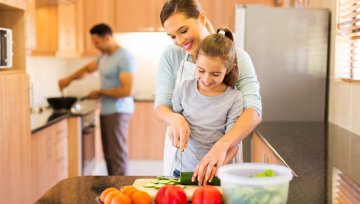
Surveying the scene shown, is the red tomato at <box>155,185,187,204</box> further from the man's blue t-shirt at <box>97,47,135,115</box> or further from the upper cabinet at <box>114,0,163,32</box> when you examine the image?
the upper cabinet at <box>114,0,163,32</box>

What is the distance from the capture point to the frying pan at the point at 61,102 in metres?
4.03

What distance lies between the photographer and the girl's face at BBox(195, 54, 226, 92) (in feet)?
4.50

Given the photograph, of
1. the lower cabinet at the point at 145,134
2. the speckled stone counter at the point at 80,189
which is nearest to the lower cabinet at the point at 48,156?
the lower cabinet at the point at 145,134

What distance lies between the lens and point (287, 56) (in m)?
3.07

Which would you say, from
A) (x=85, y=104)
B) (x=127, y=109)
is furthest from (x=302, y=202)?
(x=85, y=104)

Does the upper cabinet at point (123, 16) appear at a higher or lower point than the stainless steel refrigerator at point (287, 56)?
higher

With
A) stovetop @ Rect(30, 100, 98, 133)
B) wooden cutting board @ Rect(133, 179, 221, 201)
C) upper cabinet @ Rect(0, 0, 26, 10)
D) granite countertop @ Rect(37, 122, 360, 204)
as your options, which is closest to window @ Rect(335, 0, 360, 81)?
granite countertop @ Rect(37, 122, 360, 204)

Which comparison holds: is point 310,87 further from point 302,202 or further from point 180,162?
point 302,202

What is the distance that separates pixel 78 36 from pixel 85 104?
2.62ft

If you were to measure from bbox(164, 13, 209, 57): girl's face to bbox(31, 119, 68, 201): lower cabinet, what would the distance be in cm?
180

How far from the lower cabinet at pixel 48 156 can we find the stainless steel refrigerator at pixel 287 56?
1.49 m

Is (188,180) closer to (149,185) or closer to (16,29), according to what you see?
(149,185)

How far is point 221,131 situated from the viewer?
1.52 meters

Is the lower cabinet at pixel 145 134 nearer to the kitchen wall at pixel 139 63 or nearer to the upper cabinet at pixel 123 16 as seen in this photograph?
the kitchen wall at pixel 139 63
